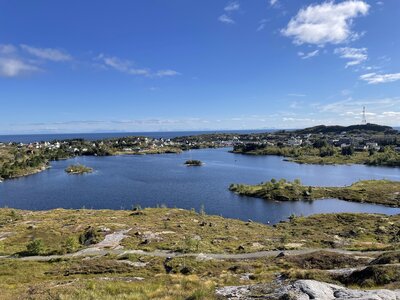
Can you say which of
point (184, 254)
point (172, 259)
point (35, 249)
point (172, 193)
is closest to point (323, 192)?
point (172, 193)

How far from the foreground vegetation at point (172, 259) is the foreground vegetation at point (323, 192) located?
129 feet

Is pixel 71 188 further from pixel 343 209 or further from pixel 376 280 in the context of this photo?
pixel 376 280

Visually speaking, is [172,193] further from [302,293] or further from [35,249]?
[302,293]

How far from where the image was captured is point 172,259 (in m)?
42.3

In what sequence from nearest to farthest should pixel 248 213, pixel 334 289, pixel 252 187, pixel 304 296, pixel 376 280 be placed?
pixel 304 296, pixel 334 289, pixel 376 280, pixel 248 213, pixel 252 187

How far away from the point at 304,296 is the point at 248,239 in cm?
4302

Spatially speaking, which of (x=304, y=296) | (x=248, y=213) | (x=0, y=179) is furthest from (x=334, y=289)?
(x=0, y=179)

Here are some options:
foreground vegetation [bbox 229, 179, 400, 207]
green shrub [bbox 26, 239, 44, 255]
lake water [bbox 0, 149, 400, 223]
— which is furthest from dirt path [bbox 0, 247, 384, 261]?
foreground vegetation [bbox 229, 179, 400, 207]

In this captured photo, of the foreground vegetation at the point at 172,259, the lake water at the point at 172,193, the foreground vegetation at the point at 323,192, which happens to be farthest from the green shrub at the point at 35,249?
the foreground vegetation at the point at 323,192

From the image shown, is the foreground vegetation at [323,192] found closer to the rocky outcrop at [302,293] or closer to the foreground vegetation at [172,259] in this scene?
the foreground vegetation at [172,259]

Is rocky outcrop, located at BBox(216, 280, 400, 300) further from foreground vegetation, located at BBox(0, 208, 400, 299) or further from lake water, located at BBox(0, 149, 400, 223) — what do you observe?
lake water, located at BBox(0, 149, 400, 223)

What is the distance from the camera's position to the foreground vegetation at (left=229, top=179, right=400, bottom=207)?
12850cm

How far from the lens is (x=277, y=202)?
125 m

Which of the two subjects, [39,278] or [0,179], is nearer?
[39,278]
